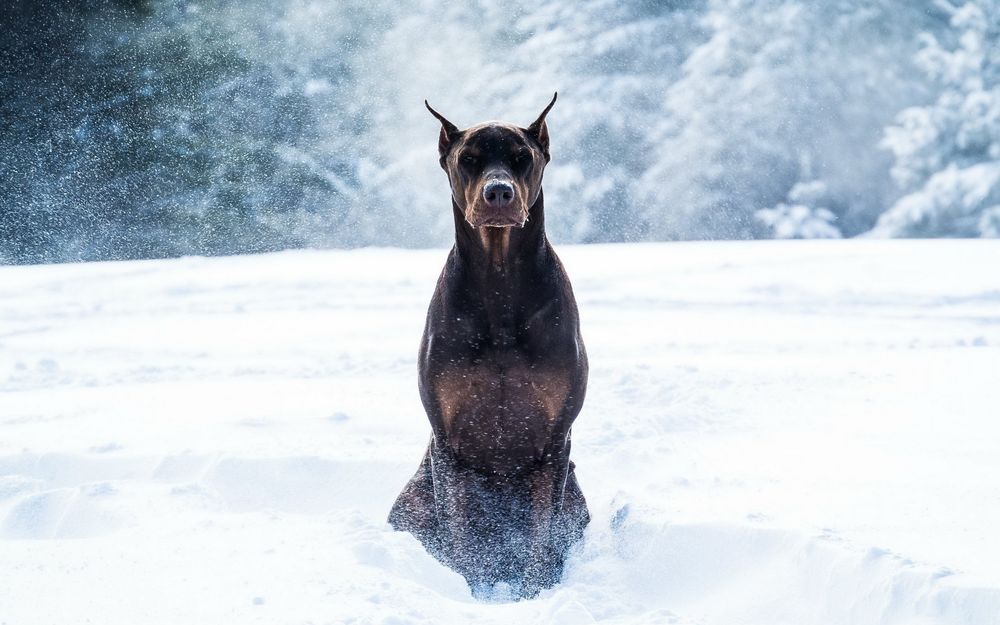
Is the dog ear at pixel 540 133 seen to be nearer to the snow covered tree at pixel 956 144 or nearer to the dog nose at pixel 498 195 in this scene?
the dog nose at pixel 498 195

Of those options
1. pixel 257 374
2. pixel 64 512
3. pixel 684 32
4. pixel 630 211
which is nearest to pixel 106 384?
pixel 257 374

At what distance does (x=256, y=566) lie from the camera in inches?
93.4

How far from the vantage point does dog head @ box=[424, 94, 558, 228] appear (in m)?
2.57

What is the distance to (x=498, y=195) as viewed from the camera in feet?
8.36

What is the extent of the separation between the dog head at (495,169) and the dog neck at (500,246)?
68 millimetres

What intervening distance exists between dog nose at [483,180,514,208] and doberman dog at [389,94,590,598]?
0.04m

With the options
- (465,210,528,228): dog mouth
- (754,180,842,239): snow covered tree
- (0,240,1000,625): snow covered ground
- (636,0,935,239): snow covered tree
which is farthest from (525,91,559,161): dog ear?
(754,180,842,239): snow covered tree

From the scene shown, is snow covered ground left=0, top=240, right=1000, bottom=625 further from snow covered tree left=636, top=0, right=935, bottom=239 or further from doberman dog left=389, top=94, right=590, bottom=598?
snow covered tree left=636, top=0, right=935, bottom=239

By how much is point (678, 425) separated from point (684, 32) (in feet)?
60.5

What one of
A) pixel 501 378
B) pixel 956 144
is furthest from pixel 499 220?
pixel 956 144

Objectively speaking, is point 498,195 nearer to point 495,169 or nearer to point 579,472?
point 495,169

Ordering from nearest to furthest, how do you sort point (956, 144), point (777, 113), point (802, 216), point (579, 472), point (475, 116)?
point (579, 472), point (956, 144), point (802, 216), point (777, 113), point (475, 116)

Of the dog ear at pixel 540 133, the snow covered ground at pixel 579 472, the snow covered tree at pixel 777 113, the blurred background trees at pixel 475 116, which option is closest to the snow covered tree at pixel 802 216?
the blurred background trees at pixel 475 116

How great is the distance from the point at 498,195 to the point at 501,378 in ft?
1.77
